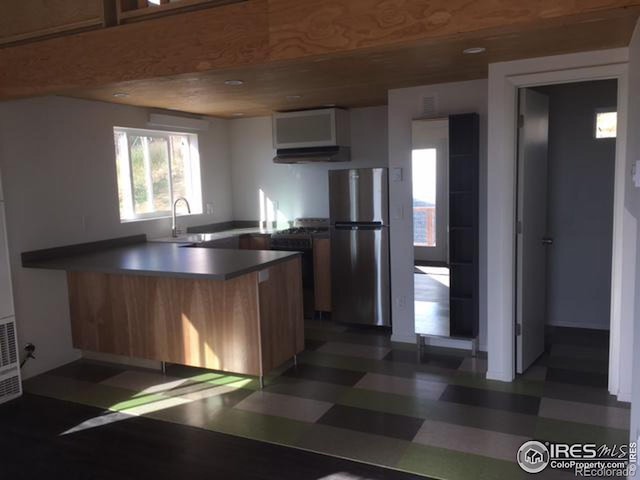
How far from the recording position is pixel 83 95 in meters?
4.20

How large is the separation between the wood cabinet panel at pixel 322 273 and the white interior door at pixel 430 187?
1.25 meters

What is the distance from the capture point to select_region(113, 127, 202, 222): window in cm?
504

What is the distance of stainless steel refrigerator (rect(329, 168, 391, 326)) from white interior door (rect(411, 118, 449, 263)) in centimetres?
53

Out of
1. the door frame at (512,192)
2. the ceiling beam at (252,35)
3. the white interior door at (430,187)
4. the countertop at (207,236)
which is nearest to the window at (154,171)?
the countertop at (207,236)

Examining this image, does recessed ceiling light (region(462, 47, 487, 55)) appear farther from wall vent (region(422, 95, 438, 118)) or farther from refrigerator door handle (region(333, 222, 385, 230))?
refrigerator door handle (region(333, 222, 385, 230))

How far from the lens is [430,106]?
4.38m

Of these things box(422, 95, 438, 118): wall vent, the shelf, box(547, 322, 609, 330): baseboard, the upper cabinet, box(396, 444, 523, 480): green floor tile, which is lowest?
box(396, 444, 523, 480): green floor tile

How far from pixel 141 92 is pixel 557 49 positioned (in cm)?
303

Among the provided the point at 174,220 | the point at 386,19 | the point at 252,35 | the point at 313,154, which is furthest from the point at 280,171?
the point at 386,19

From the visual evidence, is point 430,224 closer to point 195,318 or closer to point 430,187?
point 430,187

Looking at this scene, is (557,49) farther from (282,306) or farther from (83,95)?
(83,95)

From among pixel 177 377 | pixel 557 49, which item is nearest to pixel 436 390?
pixel 177 377

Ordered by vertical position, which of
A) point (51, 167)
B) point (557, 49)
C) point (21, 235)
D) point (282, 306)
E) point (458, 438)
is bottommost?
point (458, 438)

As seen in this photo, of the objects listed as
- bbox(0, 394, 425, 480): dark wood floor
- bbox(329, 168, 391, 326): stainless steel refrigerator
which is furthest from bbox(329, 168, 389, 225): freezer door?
bbox(0, 394, 425, 480): dark wood floor
